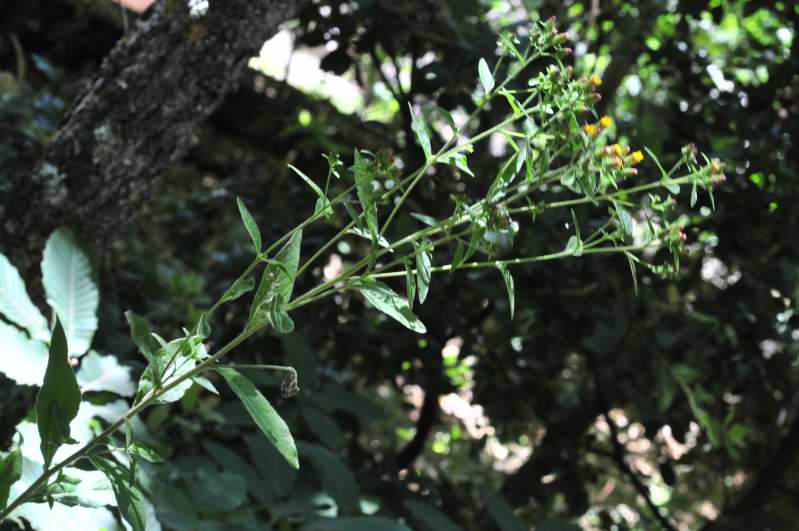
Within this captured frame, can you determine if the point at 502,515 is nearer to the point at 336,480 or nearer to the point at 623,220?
the point at 336,480

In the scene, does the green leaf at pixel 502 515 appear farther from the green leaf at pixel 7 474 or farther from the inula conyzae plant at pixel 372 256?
the green leaf at pixel 7 474

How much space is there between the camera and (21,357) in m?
1.34

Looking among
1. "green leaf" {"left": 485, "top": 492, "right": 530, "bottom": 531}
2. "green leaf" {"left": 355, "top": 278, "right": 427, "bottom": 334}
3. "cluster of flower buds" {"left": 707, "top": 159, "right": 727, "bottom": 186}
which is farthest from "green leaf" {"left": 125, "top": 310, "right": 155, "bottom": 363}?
"green leaf" {"left": 485, "top": 492, "right": 530, "bottom": 531}

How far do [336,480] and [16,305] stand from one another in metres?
0.65

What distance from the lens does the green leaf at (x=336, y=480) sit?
172cm

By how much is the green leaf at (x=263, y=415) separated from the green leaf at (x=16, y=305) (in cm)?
60

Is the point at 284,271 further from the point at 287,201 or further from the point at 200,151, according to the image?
the point at 200,151

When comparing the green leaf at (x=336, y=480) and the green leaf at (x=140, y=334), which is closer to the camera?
the green leaf at (x=140, y=334)

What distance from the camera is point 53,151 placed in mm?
1687

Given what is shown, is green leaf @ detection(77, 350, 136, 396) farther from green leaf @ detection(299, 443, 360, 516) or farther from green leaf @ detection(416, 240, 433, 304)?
green leaf @ detection(416, 240, 433, 304)

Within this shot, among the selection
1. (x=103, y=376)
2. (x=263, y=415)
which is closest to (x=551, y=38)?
(x=263, y=415)

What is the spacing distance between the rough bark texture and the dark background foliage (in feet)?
0.44

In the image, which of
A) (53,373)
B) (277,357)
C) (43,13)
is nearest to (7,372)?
(53,373)

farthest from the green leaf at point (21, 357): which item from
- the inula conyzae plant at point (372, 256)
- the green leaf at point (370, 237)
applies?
the green leaf at point (370, 237)
